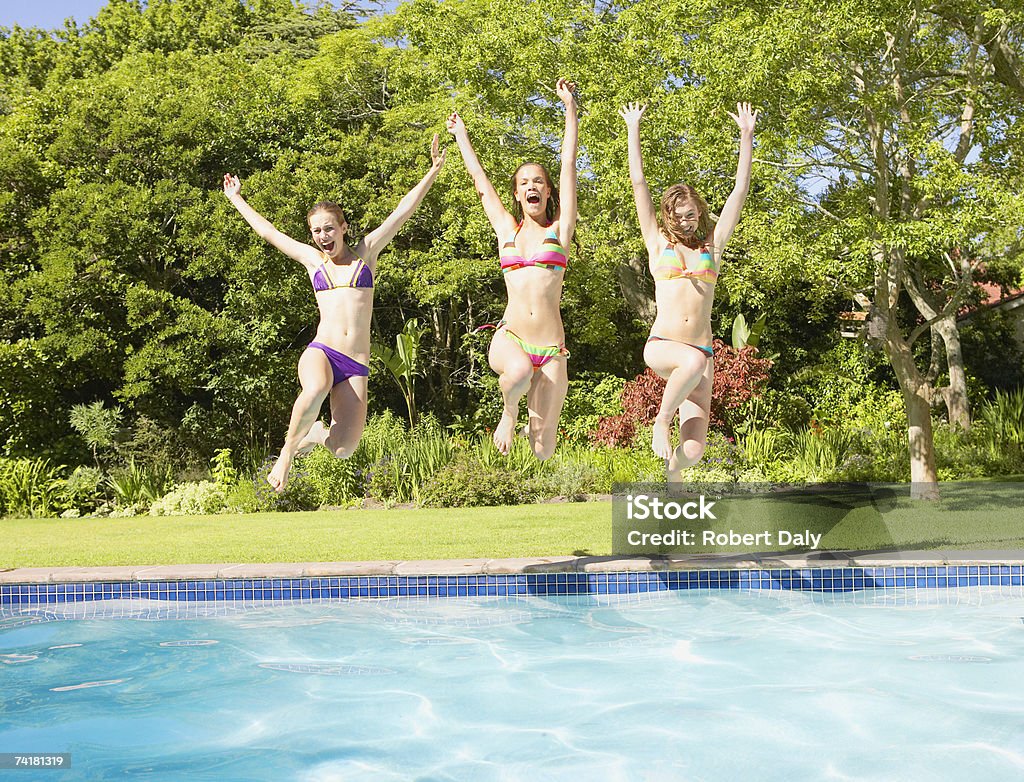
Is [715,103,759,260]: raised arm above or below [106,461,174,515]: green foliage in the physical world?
above

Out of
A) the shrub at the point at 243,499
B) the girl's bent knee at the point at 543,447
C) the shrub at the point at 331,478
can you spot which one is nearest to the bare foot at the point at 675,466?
the girl's bent knee at the point at 543,447

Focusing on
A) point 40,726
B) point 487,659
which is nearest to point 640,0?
point 487,659

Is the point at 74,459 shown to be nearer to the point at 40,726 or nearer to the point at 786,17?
the point at 40,726

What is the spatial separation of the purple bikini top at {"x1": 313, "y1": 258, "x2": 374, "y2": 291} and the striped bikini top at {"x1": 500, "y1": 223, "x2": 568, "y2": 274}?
954 mm

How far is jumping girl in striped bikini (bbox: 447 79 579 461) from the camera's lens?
640 centimetres

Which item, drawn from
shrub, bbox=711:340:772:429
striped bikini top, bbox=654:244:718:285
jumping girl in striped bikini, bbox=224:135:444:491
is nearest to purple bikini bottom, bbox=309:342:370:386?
jumping girl in striped bikini, bbox=224:135:444:491

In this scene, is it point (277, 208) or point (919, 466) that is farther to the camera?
point (277, 208)

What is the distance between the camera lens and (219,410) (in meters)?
18.9

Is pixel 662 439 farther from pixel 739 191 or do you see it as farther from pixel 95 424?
pixel 95 424

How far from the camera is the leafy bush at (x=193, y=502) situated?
599 inches

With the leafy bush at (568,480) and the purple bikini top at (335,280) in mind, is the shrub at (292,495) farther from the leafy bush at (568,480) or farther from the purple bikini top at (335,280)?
the purple bikini top at (335,280)

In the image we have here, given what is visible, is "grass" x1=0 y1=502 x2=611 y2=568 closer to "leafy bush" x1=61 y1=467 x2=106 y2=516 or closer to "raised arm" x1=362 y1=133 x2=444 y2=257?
"leafy bush" x1=61 y1=467 x2=106 y2=516

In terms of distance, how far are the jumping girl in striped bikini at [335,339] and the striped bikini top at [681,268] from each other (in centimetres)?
170

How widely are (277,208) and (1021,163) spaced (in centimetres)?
1182
